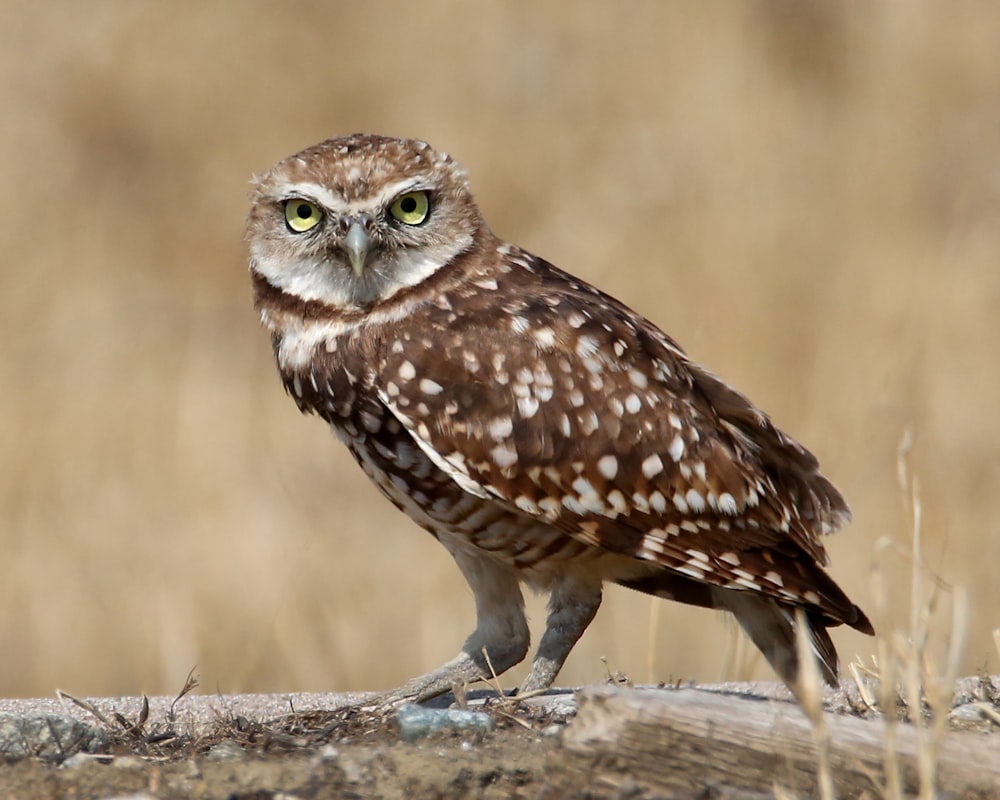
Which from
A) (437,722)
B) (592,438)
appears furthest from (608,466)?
(437,722)

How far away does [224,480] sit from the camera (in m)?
8.74

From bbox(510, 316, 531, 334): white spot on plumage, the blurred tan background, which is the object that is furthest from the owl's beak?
the blurred tan background

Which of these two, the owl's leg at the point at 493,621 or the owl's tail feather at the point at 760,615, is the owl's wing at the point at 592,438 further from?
the owl's leg at the point at 493,621

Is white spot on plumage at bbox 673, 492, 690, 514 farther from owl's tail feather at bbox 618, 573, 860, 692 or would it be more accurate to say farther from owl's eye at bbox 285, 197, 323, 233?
owl's eye at bbox 285, 197, 323, 233

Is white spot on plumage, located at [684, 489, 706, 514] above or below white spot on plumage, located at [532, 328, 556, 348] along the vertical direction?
below

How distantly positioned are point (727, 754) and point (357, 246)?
206cm

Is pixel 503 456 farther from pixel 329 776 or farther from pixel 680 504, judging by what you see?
pixel 329 776

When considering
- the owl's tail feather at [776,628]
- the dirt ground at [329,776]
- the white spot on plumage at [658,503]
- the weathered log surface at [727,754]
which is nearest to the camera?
the weathered log surface at [727,754]

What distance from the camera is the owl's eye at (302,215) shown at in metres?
4.51

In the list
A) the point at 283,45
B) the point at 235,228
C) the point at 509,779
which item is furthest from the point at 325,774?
the point at 283,45

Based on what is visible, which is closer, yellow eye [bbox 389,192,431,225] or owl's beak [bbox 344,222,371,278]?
owl's beak [bbox 344,222,371,278]

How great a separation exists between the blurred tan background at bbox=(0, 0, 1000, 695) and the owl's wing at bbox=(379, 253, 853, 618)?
1.29m

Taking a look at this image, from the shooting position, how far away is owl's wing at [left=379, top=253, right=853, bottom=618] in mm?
4168

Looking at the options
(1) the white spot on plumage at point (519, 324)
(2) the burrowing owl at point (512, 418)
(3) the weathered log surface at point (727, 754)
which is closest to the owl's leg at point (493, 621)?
(2) the burrowing owl at point (512, 418)
